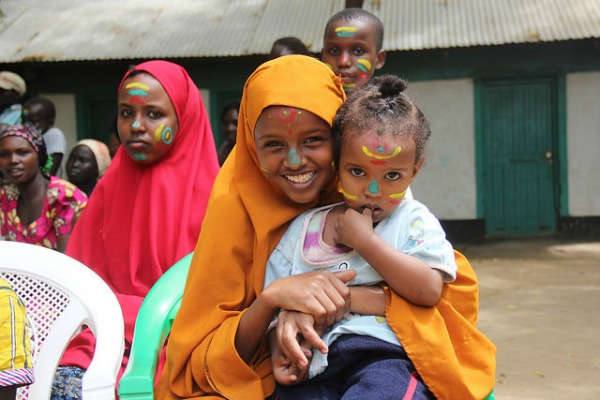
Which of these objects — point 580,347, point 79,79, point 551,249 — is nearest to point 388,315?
point 580,347

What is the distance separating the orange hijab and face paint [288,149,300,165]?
0.40ft

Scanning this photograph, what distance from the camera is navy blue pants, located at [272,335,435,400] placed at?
5.80 ft

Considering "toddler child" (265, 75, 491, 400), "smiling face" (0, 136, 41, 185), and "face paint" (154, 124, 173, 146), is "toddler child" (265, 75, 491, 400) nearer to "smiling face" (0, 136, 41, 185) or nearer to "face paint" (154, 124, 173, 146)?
"face paint" (154, 124, 173, 146)

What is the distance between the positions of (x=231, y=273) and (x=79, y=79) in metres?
10.3

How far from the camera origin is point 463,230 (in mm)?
10969

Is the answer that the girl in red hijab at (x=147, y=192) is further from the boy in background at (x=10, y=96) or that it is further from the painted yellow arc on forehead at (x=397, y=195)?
the boy in background at (x=10, y=96)

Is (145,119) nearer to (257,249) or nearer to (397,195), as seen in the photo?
(257,249)

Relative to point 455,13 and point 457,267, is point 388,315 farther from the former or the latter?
point 455,13

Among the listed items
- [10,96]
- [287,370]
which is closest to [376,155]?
[287,370]

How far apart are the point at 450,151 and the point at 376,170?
9.20m

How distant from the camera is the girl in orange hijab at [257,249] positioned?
196 cm

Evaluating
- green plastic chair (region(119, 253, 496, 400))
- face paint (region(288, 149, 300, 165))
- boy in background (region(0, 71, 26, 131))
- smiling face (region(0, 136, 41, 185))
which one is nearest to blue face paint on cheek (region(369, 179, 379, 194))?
face paint (region(288, 149, 300, 165))

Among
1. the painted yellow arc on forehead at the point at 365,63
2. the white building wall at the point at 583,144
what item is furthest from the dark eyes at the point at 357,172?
the white building wall at the point at 583,144

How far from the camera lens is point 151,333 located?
2.29m
